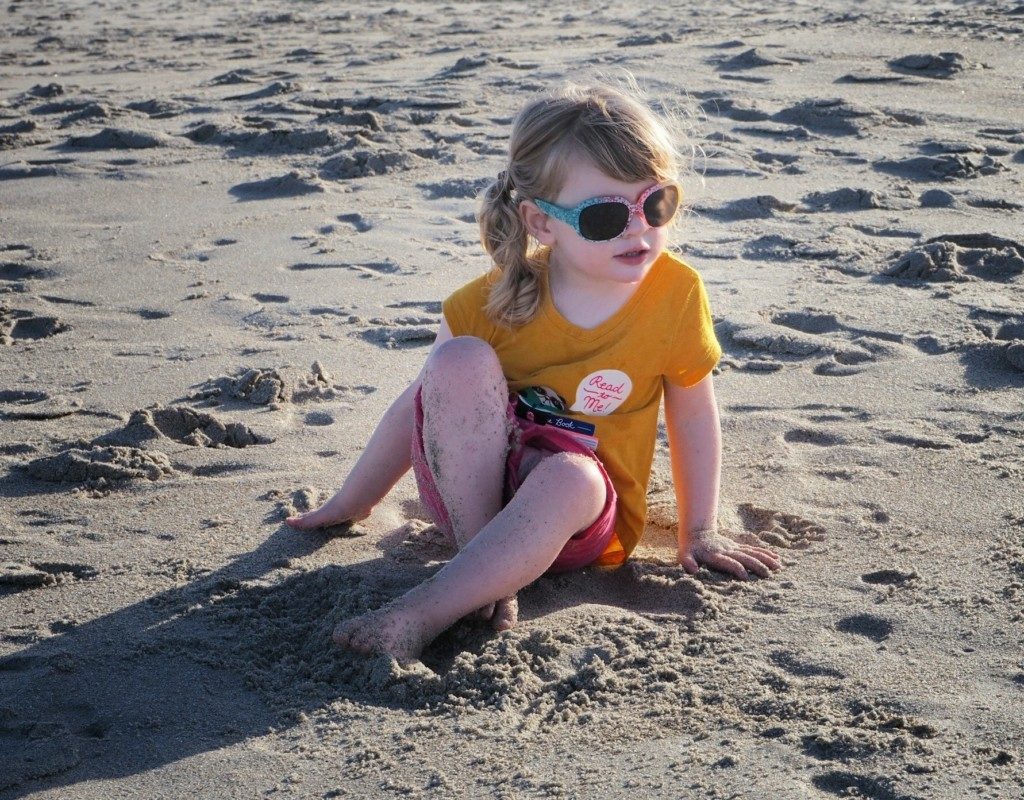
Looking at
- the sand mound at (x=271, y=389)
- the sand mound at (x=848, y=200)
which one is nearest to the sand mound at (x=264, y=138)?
the sand mound at (x=848, y=200)

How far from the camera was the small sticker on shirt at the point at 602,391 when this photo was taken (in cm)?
267

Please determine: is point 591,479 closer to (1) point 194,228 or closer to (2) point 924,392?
(2) point 924,392

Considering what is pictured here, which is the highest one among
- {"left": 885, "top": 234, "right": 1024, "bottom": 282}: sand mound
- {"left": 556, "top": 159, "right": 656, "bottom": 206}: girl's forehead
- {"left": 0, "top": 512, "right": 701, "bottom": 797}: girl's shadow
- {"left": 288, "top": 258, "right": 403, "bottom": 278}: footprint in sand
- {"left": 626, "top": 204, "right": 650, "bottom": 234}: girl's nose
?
{"left": 556, "top": 159, "right": 656, "bottom": 206}: girl's forehead

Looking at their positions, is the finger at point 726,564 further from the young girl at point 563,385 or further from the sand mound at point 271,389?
the sand mound at point 271,389

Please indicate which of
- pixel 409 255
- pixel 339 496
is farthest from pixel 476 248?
pixel 339 496

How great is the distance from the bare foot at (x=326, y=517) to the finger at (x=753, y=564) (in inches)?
34.2

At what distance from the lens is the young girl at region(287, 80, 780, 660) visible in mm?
2428

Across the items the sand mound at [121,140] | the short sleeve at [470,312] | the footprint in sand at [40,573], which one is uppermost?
the short sleeve at [470,312]

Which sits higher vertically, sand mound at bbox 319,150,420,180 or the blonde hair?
the blonde hair

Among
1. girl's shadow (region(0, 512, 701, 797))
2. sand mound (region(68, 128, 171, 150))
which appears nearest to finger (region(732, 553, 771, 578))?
girl's shadow (region(0, 512, 701, 797))

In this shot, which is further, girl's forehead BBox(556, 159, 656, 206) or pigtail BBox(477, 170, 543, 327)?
pigtail BBox(477, 170, 543, 327)

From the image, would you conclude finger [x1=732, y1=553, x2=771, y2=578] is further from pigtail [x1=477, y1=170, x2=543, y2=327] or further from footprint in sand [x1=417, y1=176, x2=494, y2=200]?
footprint in sand [x1=417, y1=176, x2=494, y2=200]

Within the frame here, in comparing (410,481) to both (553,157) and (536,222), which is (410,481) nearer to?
(536,222)

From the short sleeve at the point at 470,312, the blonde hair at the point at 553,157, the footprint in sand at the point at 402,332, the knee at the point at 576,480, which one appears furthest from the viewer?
the footprint in sand at the point at 402,332
